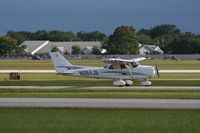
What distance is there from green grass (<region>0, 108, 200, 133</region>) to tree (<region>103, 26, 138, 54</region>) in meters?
119

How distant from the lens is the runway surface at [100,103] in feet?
78.4

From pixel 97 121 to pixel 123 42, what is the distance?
411 ft

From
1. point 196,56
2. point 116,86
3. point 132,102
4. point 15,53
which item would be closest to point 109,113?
point 132,102

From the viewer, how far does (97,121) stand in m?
19.2

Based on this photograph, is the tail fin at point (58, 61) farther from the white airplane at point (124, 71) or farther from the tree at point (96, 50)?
the tree at point (96, 50)

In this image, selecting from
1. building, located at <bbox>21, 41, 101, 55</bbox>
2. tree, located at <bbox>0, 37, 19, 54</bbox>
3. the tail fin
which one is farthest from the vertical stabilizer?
building, located at <bbox>21, 41, 101, 55</bbox>

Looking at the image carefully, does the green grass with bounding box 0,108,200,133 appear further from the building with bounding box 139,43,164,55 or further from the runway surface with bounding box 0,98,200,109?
the building with bounding box 139,43,164,55

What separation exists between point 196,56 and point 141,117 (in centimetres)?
11653

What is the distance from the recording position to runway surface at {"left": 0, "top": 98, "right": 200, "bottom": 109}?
23.9m

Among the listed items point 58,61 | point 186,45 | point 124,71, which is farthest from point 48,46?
point 124,71

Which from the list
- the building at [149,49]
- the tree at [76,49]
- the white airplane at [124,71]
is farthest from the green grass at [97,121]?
the tree at [76,49]

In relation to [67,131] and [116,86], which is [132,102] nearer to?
[67,131]

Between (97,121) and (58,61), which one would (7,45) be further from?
(97,121)

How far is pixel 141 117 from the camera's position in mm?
20172
